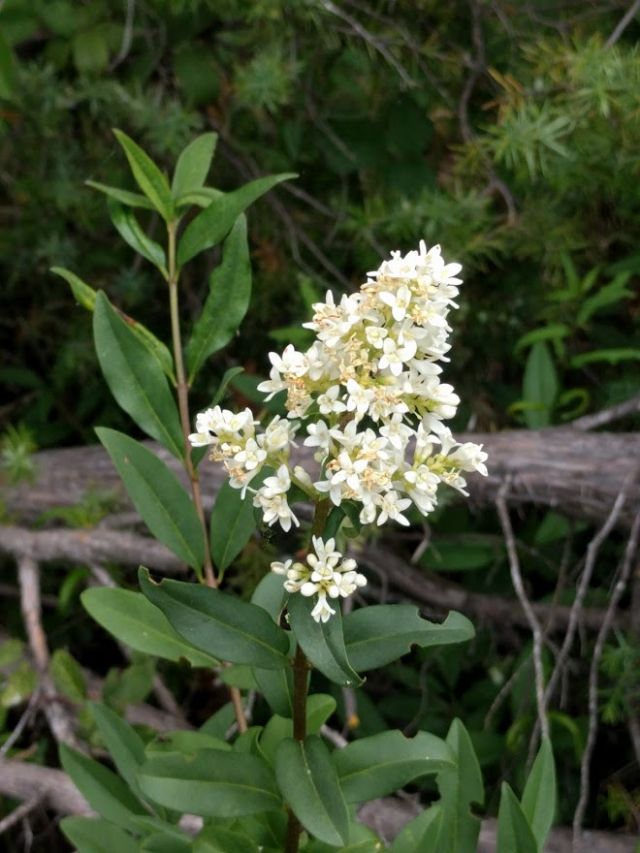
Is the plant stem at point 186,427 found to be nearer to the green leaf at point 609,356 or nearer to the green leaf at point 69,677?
the green leaf at point 69,677

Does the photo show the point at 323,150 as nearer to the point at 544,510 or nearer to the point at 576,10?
the point at 576,10

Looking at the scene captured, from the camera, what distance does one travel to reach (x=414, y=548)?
1.94 metres

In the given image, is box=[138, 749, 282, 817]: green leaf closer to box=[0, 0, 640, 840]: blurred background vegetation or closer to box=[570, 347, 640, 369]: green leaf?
box=[0, 0, 640, 840]: blurred background vegetation

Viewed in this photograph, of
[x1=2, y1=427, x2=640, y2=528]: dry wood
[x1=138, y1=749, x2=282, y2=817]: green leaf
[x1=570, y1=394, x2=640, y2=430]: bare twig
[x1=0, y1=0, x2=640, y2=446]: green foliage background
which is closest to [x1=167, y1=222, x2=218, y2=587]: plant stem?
[x1=138, y1=749, x2=282, y2=817]: green leaf

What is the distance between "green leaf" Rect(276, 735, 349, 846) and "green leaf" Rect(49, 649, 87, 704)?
2.15ft

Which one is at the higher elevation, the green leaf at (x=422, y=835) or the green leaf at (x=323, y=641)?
the green leaf at (x=323, y=641)

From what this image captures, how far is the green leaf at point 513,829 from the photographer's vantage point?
956mm

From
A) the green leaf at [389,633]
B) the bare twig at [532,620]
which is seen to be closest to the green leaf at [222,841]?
the green leaf at [389,633]

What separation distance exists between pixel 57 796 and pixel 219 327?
0.87 m

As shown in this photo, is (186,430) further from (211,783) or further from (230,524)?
(211,783)

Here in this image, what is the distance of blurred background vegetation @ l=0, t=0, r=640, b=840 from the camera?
1764 mm

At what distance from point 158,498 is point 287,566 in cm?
29

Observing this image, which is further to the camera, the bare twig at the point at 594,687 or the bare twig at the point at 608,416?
the bare twig at the point at 608,416

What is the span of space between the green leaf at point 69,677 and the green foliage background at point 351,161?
29.2 inches
